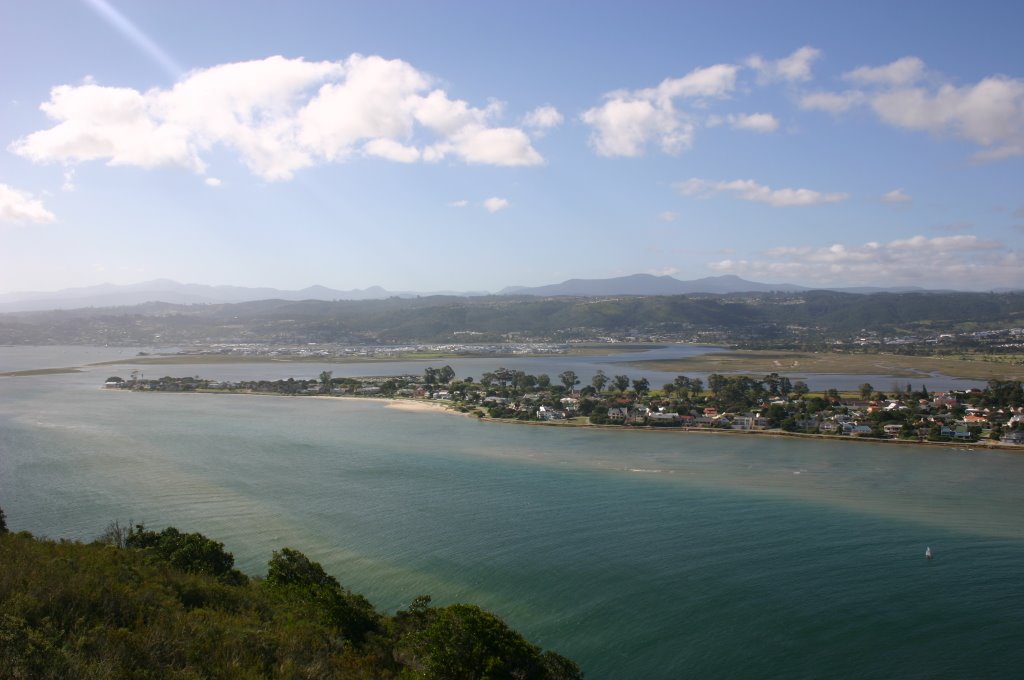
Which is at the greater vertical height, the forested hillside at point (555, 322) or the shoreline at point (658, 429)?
the forested hillside at point (555, 322)

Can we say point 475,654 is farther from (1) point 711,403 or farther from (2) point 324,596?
(1) point 711,403

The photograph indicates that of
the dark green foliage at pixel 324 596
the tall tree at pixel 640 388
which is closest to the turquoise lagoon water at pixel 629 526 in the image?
the dark green foliage at pixel 324 596

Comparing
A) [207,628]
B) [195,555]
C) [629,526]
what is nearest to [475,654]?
[207,628]

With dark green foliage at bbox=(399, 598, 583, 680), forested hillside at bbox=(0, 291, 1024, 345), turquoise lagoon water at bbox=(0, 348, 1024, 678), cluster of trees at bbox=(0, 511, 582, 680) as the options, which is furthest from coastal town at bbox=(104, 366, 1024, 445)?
forested hillside at bbox=(0, 291, 1024, 345)

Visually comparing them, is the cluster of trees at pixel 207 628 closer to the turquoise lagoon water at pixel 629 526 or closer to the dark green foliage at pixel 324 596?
the dark green foliage at pixel 324 596

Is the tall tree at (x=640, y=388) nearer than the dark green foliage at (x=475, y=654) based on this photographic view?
No

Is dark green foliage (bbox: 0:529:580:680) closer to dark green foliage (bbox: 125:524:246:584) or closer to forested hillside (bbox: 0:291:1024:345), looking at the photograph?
dark green foliage (bbox: 125:524:246:584)

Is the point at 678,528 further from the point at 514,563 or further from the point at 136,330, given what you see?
the point at 136,330
